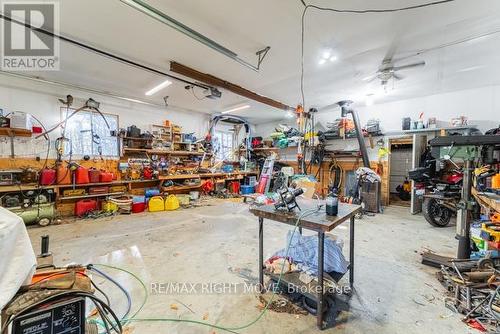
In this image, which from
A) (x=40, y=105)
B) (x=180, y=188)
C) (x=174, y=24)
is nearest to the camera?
(x=174, y=24)

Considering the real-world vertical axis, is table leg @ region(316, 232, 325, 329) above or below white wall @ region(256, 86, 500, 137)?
below

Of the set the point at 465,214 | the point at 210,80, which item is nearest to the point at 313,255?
the point at 465,214

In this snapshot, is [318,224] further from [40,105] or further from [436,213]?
[40,105]

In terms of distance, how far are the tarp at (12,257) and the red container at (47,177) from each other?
4.49 m

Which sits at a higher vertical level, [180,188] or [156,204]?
[180,188]

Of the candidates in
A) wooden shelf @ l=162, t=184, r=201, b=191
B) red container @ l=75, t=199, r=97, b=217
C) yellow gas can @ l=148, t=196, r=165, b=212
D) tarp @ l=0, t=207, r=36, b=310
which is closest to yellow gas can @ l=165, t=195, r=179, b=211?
yellow gas can @ l=148, t=196, r=165, b=212

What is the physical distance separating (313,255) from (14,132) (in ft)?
19.6

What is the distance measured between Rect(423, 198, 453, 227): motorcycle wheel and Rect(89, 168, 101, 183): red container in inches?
283

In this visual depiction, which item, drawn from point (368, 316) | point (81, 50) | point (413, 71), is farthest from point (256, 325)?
point (413, 71)

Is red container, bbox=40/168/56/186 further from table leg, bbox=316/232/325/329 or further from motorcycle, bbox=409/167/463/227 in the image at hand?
motorcycle, bbox=409/167/463/227

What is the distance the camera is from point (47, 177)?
429cm

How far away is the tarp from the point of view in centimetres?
87

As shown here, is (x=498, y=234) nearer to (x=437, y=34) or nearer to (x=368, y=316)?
(x=368, y=316)

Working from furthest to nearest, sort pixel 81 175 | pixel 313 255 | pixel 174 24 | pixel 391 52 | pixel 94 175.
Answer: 1. pixel 94 175
2. pixel 81 175
3. pixel 391 52
4. pixel 174 24
5. pixel 313 255
